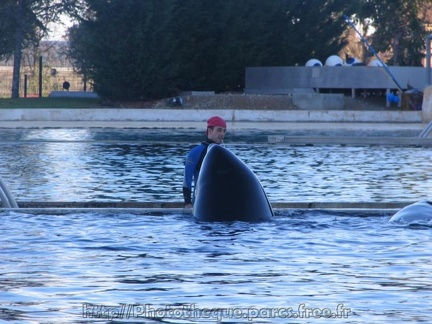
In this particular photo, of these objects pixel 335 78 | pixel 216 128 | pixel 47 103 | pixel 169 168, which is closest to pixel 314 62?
pixel 335 78

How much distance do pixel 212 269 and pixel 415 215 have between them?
3.54 metres

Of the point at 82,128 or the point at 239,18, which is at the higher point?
the point at 239,18

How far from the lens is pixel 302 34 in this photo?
57.2 metres

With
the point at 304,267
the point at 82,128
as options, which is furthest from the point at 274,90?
the point at 304,267

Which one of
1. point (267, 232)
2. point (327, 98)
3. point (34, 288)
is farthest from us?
point (327, 98)

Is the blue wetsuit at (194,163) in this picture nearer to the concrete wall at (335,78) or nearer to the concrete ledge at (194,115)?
the concrete ledge at (194,115)

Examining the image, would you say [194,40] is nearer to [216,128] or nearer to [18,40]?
[18,40]

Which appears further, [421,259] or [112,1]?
[112,1]

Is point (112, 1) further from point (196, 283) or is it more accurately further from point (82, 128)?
point (196, 283)

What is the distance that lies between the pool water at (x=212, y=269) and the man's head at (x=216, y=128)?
1.01 m

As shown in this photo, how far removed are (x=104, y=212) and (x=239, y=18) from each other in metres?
39.7

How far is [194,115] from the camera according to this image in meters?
40.9

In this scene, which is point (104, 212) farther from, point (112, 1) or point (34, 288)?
point (112, 1)

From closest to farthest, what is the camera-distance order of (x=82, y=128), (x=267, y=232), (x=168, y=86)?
1. (x=267, y=232)
2. (x=82, y=128)
3. (x=168, y=86)
